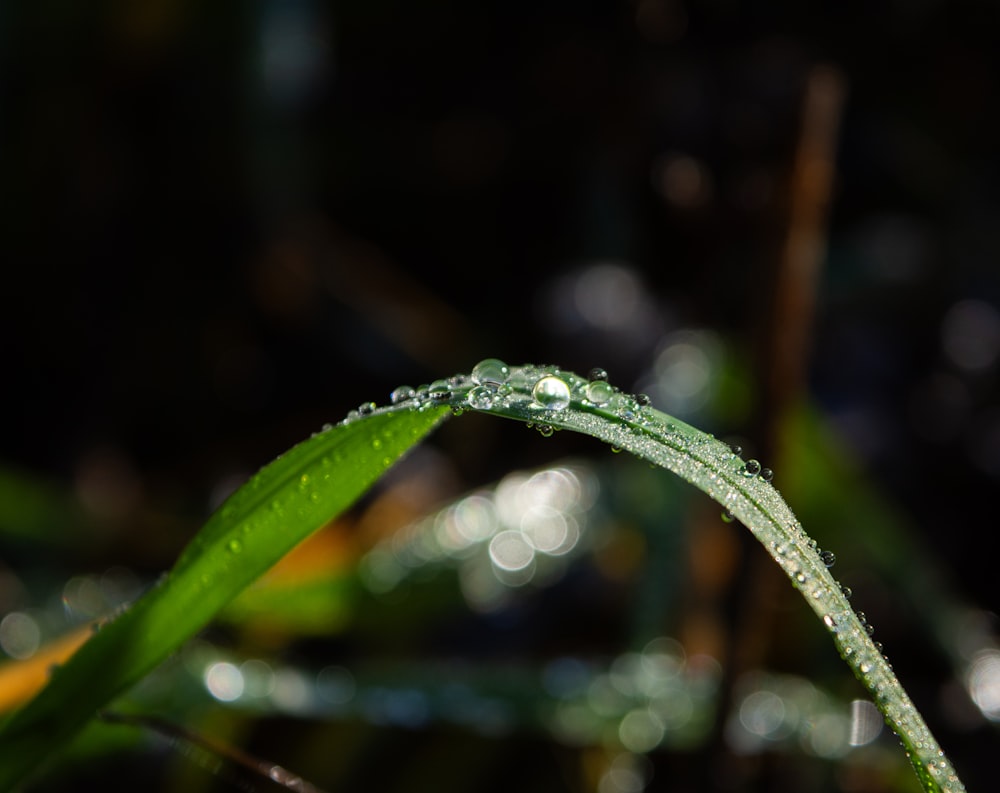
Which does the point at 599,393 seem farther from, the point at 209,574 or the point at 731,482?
the point at 209,574

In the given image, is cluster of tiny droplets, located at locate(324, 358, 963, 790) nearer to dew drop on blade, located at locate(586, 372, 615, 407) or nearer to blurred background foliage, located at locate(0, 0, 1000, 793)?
dew drop on blade, located at locate(586, 372, 615, 407)

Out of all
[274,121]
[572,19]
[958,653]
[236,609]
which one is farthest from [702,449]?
[572,19]

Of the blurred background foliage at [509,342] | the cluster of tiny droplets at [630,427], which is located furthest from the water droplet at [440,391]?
the blurred background foliage at [509,342]

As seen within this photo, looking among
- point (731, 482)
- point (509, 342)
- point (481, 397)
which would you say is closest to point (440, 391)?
point (481, 397)

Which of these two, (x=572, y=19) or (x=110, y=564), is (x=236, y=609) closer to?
(x=110, y=564)

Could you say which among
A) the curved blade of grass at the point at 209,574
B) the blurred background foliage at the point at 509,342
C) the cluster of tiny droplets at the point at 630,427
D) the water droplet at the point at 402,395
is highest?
the blurred background foliage at the point at 509,342

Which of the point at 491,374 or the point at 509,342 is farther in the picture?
the point at 509,342

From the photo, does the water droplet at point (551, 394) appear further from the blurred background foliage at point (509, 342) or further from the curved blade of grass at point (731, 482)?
the blurred background foliage at point (509, 342)

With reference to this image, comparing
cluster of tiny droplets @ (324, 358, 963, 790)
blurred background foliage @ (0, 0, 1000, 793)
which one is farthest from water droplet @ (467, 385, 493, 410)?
blurred background foliage @ (0, 0, 1000, 793)

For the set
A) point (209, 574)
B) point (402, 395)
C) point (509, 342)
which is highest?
point (509, 342)
